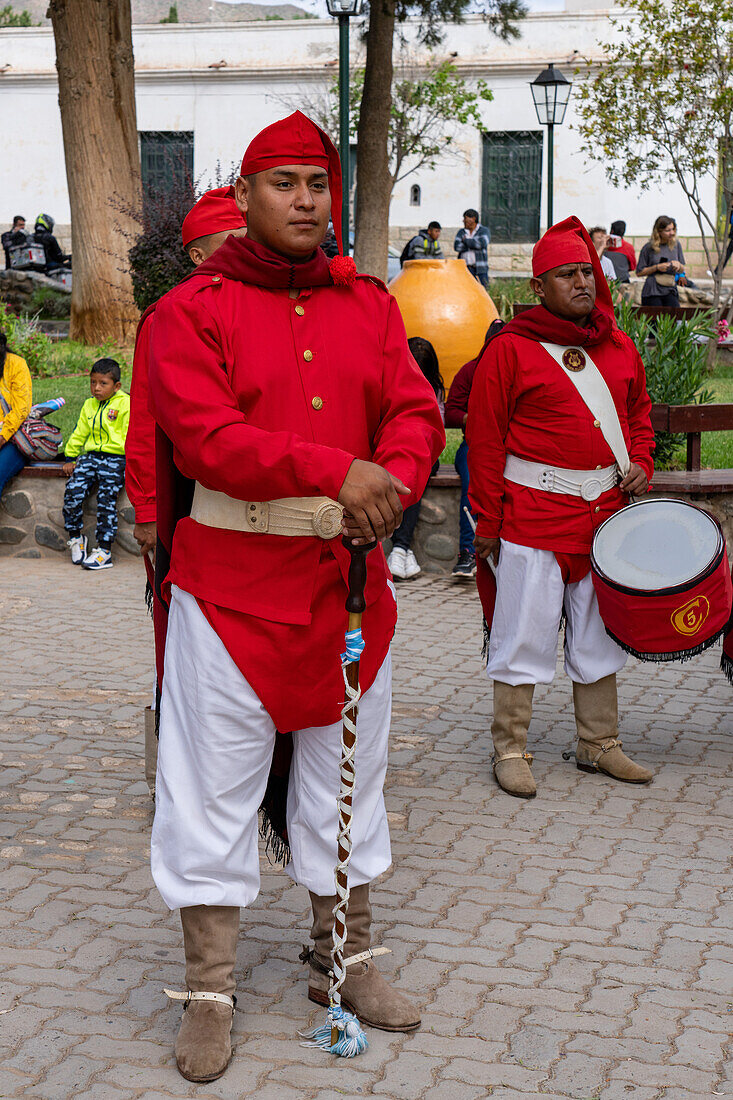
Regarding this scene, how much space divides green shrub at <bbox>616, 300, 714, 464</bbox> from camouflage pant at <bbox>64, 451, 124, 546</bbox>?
380 centimetres

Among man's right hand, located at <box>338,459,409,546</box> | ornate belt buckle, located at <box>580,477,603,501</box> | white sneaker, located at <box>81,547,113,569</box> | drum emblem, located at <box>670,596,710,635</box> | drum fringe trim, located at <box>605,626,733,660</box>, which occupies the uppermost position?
man's right hand, located at <box>338,459,409,546</box>

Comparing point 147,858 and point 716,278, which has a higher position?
point 716,278

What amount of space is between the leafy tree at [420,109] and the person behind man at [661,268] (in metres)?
13.3

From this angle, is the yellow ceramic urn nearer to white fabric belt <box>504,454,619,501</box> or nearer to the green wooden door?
white fabric belt <box>504,454,619,501</box>

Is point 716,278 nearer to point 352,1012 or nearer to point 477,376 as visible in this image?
point 477,376

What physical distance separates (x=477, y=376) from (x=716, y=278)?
1275 cm

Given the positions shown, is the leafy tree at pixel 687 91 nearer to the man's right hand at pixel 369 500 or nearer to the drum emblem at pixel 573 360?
the drum emblem at pixel 573 360

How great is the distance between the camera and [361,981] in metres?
3.50

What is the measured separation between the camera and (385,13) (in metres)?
18.8

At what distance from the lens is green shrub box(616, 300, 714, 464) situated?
9891 millimetres

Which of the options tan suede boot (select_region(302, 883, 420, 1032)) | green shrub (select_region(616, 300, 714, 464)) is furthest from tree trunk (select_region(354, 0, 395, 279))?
tan suede boot (select_region(302, 883, 420, 1032))

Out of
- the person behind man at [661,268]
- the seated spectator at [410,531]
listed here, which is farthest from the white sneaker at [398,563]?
the person behind man at [661,268]

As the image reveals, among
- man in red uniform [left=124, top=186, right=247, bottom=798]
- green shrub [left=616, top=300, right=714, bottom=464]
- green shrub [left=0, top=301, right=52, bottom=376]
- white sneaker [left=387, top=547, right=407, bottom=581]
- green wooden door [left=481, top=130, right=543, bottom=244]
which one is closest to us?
man in red uniform [left=124, top=186, right=247, bottom=798]

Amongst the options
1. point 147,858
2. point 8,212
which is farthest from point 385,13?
point 8,212
